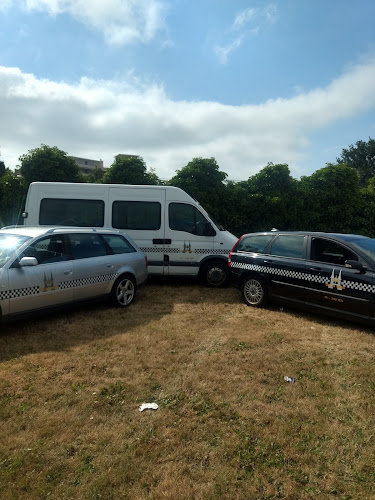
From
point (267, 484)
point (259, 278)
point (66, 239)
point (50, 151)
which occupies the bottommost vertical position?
point (267, 484)

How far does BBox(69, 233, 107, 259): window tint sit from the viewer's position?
576 centimetres

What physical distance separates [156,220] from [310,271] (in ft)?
13.2

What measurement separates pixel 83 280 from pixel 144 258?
1722 mm

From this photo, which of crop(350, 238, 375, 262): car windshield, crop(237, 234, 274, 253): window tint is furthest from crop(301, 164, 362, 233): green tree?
crop(350, 238, 375, 262): car windshield

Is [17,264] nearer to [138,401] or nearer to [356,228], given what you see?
[138,401]

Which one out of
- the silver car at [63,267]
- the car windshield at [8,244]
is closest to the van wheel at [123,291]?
the silver car at [63,267]

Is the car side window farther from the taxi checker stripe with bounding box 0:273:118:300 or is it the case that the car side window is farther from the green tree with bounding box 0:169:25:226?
the green tree with bounding box 0:169:25:226

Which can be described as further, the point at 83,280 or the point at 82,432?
the point at 83,280

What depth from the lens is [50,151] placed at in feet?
37.7

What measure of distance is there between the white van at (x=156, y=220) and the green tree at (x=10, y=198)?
398 centimetres

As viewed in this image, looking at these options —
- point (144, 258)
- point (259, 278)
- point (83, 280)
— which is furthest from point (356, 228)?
point (83, 280)

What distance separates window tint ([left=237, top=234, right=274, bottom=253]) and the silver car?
218cm

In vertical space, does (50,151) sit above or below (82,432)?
above

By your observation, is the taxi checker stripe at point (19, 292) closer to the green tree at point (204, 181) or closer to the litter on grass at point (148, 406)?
the litter on grass at point (148, 406)
